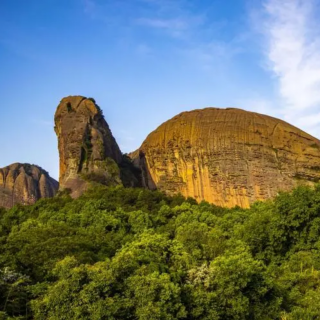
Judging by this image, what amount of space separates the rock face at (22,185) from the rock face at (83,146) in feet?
33.0

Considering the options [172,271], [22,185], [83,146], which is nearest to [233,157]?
[83,146]

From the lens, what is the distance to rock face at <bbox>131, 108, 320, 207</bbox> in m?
44.2

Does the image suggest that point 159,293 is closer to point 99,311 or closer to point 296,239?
point 99,311

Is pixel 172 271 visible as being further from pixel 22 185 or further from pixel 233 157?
pixel 22 185

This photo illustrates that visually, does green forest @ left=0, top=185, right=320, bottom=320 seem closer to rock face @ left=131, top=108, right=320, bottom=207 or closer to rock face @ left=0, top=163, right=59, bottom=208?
rock face @ left=131, top=108, right=320, bottom=207

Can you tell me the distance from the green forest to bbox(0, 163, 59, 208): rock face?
25.9 meters

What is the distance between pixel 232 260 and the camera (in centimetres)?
1909

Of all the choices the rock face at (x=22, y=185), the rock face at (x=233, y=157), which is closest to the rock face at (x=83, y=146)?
the rock face at (x=233, y=157)

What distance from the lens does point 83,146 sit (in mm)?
45688

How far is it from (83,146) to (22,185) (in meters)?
14.4

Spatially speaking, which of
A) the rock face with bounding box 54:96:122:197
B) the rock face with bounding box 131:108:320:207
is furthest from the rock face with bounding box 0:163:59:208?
the rock face with bounding box 131:108:320:207

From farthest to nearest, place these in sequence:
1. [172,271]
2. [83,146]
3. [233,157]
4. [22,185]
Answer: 1. [22,185]
2. [83,146]
3. [233,157]
4. [172,271]

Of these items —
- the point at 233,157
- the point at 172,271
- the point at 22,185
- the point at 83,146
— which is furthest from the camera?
the point at 22,185

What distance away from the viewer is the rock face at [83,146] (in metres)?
45.2
